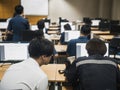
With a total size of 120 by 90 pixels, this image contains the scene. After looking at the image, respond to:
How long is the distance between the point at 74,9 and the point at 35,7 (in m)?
2.16

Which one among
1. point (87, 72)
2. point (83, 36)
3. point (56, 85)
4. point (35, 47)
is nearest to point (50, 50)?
point (35, 47)

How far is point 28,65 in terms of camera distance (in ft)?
6.83

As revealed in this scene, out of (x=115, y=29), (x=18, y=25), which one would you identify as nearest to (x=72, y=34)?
(x=18, y=25)

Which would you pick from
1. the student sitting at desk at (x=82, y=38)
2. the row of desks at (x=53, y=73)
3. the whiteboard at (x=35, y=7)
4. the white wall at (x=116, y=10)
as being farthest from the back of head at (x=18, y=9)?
the whiteboard at (x=35, y=7)

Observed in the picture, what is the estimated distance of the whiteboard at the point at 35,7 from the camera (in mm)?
14328

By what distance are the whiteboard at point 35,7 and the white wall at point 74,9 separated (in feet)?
1.77

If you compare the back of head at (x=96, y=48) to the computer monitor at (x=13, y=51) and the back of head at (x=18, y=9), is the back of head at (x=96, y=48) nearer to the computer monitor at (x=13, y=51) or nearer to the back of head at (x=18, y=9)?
the computer monitor at (x=13, y=51)

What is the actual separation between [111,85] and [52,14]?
40.0 ft

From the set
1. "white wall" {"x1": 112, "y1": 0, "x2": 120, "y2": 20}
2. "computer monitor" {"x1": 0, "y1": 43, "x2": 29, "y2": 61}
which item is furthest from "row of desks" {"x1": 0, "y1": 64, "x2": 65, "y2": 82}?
"white wall" {"x1": 112, "y1": 0, "x2": 120, "y2": 20}

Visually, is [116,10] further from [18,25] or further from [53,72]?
[53,72]

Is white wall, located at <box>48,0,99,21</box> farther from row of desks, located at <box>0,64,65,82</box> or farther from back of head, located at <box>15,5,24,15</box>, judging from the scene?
row of desks, located at <box>0,64,65,82</box>

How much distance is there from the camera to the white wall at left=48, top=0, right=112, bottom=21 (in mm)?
14969

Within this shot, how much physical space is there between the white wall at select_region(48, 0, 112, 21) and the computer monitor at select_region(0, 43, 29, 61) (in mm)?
10838

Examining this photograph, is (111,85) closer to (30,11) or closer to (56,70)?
(56,70)
